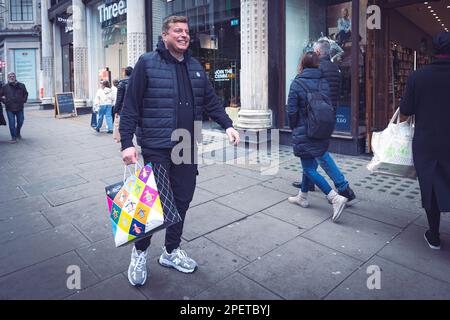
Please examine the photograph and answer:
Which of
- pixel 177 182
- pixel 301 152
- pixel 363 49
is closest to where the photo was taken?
pixel 177 182

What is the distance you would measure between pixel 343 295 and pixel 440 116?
5.89ft

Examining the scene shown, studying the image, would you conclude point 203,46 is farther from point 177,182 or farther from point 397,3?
point 177,182

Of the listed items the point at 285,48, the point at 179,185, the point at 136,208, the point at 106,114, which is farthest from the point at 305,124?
the point at 106,114

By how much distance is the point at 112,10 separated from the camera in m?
15.0

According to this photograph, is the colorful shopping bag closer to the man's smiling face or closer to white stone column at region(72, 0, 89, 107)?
the man's smiling face

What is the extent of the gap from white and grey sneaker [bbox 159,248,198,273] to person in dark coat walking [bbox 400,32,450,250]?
2.15m

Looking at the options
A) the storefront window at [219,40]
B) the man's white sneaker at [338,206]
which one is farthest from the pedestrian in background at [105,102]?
the man's white sneaker at [338,206]

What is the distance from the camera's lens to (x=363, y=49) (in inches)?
290

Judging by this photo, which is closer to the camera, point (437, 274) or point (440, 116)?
point (437, 274)

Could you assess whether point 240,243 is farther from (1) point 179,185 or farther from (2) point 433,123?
(2) point 433,123

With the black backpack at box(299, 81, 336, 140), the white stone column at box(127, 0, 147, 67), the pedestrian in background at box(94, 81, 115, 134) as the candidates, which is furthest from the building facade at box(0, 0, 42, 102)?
the black backpack at box(299, 81, 336, 140)

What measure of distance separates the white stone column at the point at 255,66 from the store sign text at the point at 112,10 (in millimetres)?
7505
